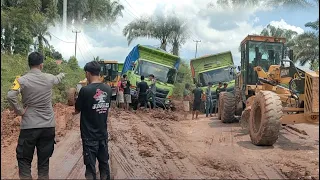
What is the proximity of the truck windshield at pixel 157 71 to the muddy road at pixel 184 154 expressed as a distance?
7531mm

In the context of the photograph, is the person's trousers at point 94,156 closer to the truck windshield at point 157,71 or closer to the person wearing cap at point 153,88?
the person wearing cap at point 153,88

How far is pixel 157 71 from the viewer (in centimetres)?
1923

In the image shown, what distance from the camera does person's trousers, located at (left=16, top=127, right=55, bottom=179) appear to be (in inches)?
200

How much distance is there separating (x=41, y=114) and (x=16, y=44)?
17862 mm

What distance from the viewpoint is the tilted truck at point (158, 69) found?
1888 cm

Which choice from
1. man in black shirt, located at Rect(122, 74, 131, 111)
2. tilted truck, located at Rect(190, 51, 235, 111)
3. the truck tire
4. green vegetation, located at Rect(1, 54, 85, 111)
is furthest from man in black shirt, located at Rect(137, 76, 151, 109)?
the truck tire

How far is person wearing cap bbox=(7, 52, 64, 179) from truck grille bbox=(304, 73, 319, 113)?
206 inches

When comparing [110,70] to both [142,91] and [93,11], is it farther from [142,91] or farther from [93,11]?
[93,11]

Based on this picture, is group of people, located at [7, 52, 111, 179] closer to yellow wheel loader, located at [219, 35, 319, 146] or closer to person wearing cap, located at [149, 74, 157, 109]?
yellow wheel loader, located at [219, 35, 319, 146]

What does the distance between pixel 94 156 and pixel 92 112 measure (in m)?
0.59

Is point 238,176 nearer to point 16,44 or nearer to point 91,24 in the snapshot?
point 16,44

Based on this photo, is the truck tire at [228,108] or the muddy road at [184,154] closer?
the muddy road at [184,154]

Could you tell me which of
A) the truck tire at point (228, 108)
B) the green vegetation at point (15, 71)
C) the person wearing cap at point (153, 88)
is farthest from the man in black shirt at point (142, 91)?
the truck tire at point (228, 108)

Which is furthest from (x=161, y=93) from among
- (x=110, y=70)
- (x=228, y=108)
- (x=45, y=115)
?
(x=45, y=115)
